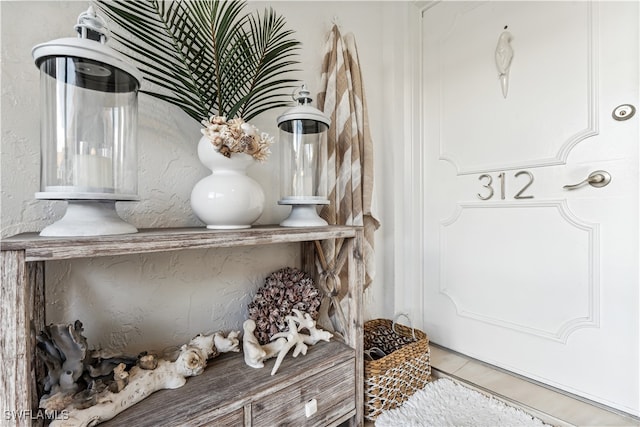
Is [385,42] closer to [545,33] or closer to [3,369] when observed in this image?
[545,33]

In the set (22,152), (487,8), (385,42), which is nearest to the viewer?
(22,152)

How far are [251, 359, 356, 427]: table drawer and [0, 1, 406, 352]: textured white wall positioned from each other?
336 millimetres

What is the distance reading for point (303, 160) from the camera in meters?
1.00

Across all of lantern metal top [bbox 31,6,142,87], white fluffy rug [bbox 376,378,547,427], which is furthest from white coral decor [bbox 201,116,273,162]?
white fluffy rug [bbox 376,378,547,427]

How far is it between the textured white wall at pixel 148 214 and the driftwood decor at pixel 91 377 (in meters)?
0.15

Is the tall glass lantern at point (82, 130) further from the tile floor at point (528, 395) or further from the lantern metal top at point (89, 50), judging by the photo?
the tile floor at point (528, 395)

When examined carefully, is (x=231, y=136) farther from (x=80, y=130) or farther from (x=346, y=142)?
(x=346, y=142)

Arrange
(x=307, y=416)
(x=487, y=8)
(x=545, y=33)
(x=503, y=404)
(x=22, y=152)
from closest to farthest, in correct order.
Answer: (x=22, y=152) → (x=307, y=416) → (x=503, y=404) → (x=545, y=33) → (x=487, y=8)

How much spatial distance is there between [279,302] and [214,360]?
0.25 metres

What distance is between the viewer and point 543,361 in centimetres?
118

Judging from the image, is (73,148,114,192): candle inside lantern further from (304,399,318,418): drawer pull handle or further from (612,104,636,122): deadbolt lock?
(612,104,636,122): deadbolt lock

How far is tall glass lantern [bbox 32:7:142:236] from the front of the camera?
1.85 feet

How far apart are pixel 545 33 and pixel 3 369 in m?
1.87

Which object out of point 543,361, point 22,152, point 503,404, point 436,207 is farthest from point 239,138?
point 543,361
